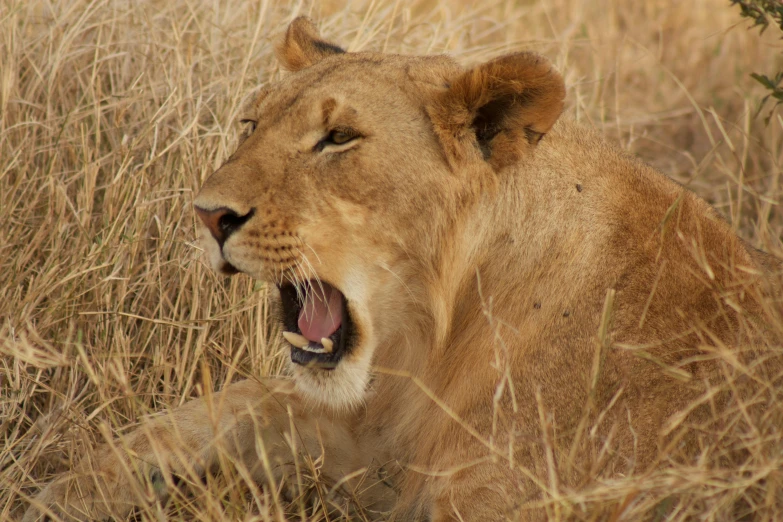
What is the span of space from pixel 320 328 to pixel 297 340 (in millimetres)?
77

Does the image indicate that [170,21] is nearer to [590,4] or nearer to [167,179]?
[167,179]

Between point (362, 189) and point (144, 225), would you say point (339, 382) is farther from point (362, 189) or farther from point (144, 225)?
point (144, 225)

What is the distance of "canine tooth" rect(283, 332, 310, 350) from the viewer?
2943mm

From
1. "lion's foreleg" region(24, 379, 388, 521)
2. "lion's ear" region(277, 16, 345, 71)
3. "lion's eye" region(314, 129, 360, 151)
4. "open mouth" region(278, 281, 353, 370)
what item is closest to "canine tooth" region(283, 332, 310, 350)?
"open mouth" region(278, 281, 353, 370)

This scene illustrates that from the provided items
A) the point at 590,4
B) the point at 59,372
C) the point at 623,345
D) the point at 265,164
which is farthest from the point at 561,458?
the point at 590,4

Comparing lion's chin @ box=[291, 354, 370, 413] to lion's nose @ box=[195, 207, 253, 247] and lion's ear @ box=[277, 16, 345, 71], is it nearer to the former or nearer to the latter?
lion's nose @ box=[195, 207, 253, 247]

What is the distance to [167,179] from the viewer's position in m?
4.35

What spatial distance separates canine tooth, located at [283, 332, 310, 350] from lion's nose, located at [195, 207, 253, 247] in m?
0.37

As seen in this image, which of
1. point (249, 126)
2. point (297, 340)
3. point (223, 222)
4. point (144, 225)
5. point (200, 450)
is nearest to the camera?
point (223, 222)

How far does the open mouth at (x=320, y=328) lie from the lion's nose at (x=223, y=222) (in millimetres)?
264

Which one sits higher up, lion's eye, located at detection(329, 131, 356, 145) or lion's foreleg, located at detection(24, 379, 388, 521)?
lion's eye, located at detection(329, 131, 356, 145)

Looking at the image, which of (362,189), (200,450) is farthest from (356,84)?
(200,450)

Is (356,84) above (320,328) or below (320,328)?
above

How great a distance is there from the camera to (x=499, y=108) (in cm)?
281
